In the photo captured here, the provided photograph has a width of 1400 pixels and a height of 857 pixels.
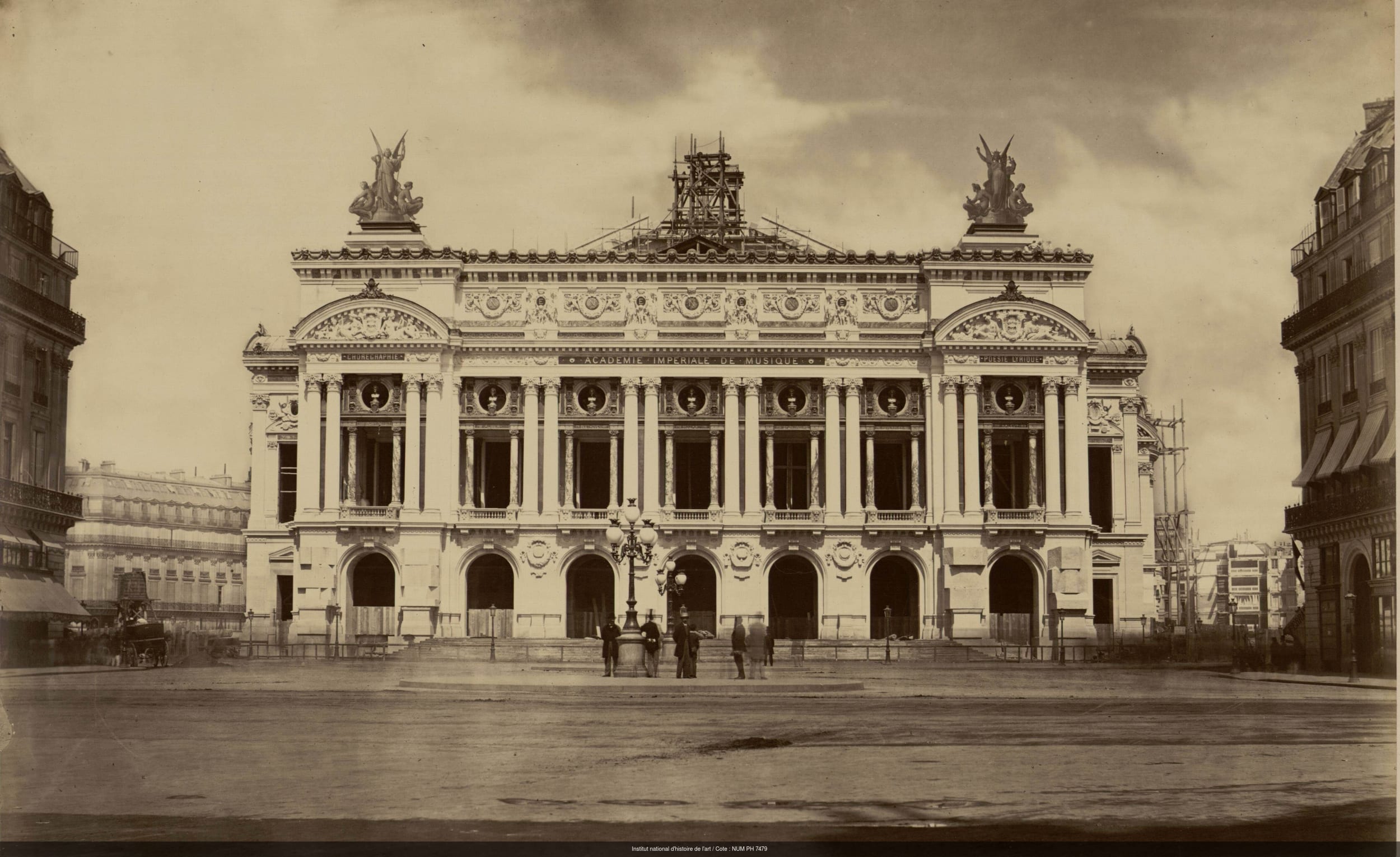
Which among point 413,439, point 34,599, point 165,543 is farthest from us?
point 413,439

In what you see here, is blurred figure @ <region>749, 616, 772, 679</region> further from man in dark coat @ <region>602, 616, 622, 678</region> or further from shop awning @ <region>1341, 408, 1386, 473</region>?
shop awning @ <region>1341, 408, 1386, 473</region>

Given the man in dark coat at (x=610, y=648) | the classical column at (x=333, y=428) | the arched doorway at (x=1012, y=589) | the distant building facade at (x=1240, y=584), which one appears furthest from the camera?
the distant building facade at (x=1240, y=584)

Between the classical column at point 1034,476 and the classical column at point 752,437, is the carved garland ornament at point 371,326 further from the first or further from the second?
the classical column at point 1034,476

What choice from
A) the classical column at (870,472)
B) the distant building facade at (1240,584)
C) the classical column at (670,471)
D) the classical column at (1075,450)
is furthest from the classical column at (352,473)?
the distant building facade at (1240,584)

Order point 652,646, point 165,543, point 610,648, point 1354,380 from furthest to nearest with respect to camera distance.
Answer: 1. point 165,543
2. point 610,648
3. point 652,646
4. point 1354,380

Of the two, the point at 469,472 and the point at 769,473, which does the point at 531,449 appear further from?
the point at 769,473

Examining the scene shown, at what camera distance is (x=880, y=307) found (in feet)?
227

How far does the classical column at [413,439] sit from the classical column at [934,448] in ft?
68.5

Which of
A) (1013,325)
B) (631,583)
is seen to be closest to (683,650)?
(631,583)

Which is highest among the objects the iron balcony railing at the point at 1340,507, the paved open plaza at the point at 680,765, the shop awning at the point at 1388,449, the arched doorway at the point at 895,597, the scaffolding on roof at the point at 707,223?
the scaffolding on roof at the point at 707,223

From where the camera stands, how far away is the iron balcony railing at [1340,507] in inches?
1249

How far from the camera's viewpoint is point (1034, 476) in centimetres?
6825

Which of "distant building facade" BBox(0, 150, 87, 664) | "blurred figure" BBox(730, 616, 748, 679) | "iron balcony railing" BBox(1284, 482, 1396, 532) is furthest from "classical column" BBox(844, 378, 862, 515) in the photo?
"distant building facade" BBox(0, 150, 87, 664)

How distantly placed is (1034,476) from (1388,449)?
42824 mm
